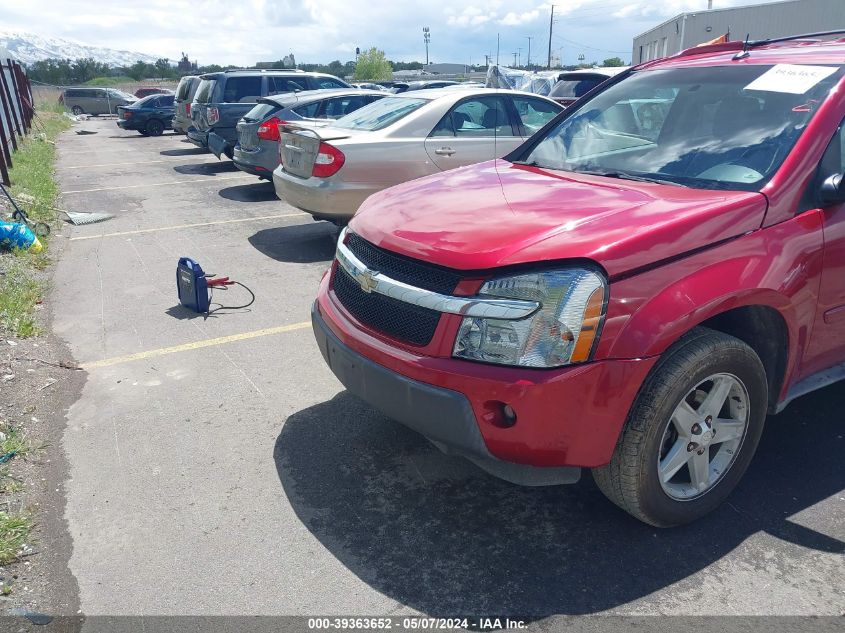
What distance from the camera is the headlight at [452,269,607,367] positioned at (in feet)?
8.24

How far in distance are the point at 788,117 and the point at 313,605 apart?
2.97m

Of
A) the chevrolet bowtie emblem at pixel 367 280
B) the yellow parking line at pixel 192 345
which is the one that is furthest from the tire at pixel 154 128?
the chevrolet bowtie emblem at pixel 367 280

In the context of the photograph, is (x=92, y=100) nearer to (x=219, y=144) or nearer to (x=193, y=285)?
(x=219, y=144)

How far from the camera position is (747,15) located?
3141 cm

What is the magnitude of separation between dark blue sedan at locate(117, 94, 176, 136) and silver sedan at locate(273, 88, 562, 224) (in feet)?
64.9

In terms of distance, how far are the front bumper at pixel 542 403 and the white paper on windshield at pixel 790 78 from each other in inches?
68.0

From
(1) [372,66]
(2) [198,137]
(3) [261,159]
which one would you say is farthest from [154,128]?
(1) [372,66]

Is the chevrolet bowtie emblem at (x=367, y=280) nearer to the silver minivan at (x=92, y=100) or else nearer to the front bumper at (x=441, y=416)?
the front bumper at (x=441, y=416)

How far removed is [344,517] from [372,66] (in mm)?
67724

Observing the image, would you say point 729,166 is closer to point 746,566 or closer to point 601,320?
Result: point 601,320

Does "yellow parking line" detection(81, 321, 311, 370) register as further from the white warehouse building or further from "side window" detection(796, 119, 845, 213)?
the white warehouse building

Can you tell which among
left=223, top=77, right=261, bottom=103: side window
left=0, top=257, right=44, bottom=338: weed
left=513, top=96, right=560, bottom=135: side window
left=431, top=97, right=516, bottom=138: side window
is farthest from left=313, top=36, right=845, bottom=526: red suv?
left=223, top=77, right=261, bottom=103: side window

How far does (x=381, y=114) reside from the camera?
779 centimetres

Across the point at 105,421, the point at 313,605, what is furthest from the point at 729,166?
the point at 105,421
